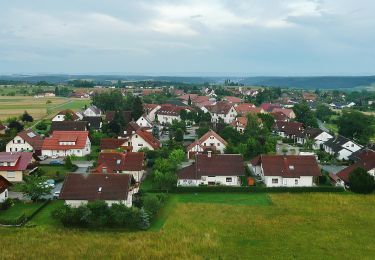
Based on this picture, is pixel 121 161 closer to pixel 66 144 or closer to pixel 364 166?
pixel 66 144

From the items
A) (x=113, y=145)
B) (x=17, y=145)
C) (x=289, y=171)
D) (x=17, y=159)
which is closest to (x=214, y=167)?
(x=289, y=171)

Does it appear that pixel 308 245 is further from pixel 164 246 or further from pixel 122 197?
pixel 122 197

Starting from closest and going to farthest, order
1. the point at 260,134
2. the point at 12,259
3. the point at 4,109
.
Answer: the point at 12,259 < the point at 260,134 < the point at 4,109

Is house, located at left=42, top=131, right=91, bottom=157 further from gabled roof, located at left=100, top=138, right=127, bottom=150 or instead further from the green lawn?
the green lawn

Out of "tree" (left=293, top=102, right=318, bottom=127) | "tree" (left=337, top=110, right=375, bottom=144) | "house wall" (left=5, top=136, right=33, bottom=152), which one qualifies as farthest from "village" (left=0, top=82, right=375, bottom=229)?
"tree" (left=293, top=102, right=318, bottom=127)

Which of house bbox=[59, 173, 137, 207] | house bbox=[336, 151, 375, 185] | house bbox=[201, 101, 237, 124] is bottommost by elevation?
house bbox=[201, 101, 237, 124]

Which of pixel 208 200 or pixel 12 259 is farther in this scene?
pixel 208 200

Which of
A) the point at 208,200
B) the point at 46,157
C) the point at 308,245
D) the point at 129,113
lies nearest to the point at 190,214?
the point at 208,200
